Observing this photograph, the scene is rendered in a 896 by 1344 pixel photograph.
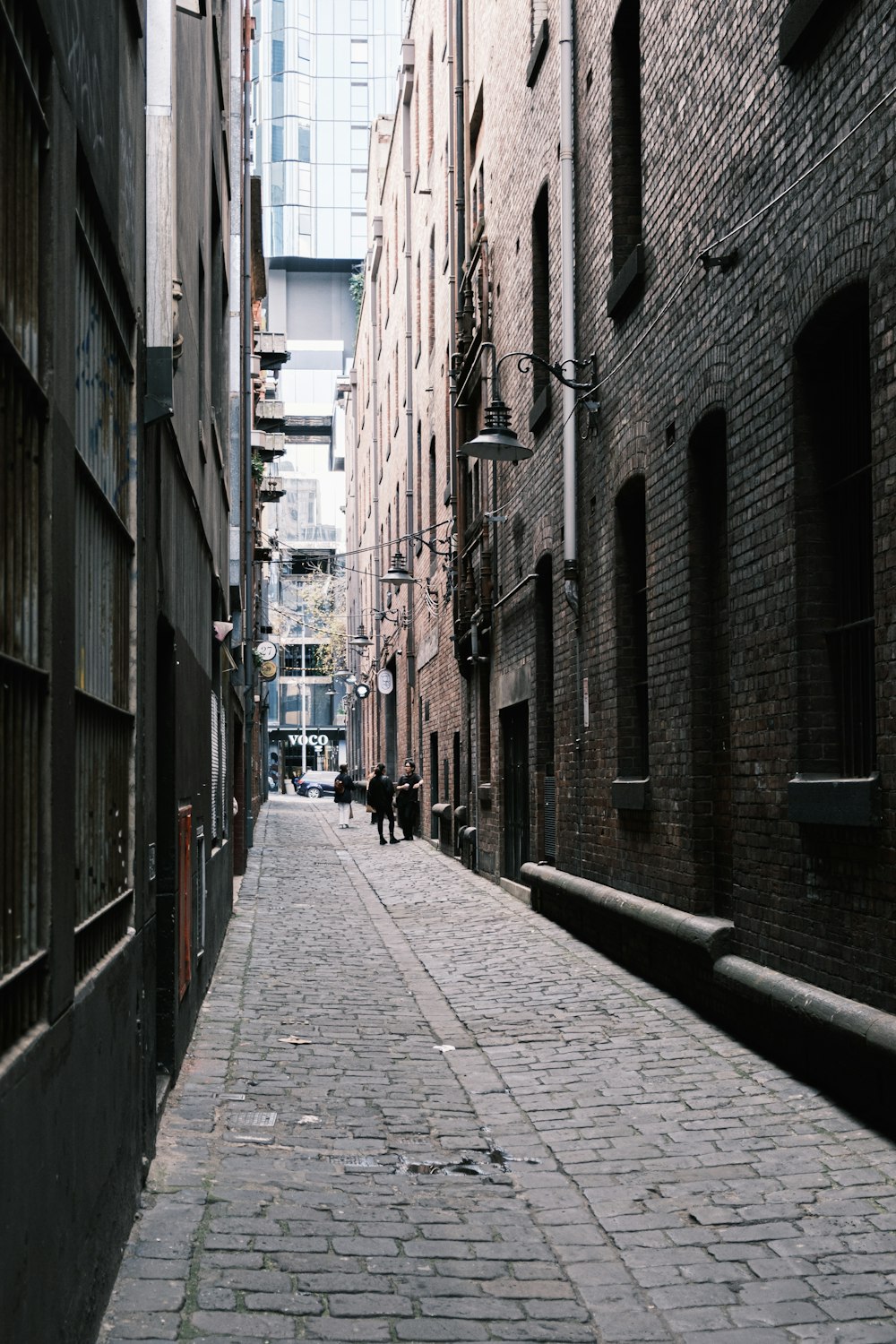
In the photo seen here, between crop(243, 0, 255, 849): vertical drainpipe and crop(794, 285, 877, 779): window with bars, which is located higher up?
crop(243, 0, 255, 849): vertical drainpipe

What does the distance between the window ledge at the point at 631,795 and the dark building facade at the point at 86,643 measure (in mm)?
3947

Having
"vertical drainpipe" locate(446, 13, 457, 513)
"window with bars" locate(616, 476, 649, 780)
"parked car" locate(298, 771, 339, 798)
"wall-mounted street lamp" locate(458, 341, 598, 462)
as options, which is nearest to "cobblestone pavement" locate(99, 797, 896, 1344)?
"window with bars" locate(616, 476, 649, 780)

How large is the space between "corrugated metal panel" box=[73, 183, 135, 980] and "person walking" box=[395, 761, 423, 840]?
23.4 metres

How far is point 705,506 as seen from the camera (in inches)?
384

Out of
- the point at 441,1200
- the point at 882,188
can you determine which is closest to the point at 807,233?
the point at 882,188

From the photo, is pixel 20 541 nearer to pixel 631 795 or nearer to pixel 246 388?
pixel 631 795

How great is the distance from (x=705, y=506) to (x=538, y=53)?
7.52 meters

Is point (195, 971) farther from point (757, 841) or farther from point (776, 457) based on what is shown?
point (776, 457)

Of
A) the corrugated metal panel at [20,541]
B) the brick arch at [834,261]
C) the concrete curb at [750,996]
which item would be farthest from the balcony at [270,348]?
the corrugated metal panel at [20,541]

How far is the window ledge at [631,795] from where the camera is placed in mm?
10742

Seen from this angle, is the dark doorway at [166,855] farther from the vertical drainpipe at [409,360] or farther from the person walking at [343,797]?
the person walking at [343,797]

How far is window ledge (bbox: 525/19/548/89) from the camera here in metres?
14.9

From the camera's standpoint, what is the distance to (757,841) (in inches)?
324

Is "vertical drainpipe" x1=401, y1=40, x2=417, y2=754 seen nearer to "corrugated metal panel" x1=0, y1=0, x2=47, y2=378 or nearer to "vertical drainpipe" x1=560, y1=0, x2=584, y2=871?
"vertical drainpipe" x1=560, y1=0, x2=584, y2=871
